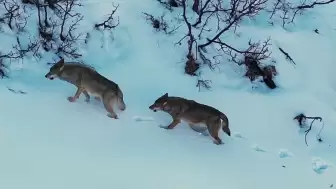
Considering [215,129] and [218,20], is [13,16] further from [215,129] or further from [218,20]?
[215,129]

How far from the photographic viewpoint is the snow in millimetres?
6473

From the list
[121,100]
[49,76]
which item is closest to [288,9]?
[121,100]

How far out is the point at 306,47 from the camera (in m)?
9.55

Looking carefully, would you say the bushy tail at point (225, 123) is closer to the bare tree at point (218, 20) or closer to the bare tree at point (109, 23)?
the bare tree at point (218, 20)

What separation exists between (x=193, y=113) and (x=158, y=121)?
1.69 feet

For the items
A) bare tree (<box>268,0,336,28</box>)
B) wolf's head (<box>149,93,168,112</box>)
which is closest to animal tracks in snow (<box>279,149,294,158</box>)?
wolf's head (<box>149,93,168,112</box>)

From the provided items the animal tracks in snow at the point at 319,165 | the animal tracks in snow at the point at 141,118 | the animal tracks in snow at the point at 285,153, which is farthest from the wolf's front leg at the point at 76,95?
the animal tracks in snow at the point at 319,165

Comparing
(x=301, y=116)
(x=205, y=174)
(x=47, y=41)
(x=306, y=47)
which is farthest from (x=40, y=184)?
(x=306, y=47)

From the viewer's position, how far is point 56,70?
25.1ft

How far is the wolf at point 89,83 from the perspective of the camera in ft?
24.5

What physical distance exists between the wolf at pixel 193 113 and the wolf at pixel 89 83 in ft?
1.76

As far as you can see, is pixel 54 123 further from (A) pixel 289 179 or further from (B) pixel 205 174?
(A) pixel 289 179

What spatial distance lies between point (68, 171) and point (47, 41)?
2809 mm

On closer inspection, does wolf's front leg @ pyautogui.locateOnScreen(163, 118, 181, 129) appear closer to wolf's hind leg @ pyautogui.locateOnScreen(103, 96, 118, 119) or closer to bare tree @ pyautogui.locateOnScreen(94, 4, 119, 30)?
wolf's hind leg @ pyautogui.locateOnScreen(103, 96, 118, 119)
